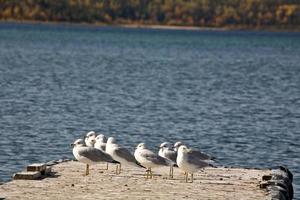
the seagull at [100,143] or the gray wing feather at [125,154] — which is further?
the seagull at [100,143]


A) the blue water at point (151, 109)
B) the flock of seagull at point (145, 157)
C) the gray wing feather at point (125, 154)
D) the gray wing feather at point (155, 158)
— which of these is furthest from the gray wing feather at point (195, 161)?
the blue water at point (151, 109)

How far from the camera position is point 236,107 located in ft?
175

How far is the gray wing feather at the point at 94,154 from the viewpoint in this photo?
2570cm

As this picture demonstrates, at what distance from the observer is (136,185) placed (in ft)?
80.8

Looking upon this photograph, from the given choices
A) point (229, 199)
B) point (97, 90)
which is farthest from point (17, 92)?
point (229, 199)

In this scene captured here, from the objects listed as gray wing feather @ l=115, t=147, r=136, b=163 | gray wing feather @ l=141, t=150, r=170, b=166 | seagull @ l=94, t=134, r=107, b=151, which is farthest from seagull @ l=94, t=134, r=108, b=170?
gray wing feather @ l=141, t=150, r=170, b=166

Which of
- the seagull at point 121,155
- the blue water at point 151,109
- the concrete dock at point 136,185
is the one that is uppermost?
the seagull at point 121,155

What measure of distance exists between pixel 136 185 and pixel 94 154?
153 cm

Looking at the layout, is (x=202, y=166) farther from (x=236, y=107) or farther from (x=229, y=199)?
(x=236, y=107)

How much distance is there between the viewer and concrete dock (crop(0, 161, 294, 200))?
23219 mm

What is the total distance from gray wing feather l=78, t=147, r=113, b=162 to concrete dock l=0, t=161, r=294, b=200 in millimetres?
378

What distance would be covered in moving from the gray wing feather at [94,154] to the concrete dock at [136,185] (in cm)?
38

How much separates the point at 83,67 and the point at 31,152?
188 feet

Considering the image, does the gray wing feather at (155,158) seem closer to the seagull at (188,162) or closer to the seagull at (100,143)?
the seagull at (188,162)
